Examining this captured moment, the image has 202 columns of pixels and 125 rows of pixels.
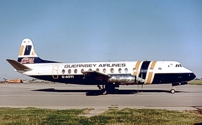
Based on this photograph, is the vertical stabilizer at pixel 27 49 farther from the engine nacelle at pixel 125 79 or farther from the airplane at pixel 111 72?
the engine nacelle at pixel 125 79

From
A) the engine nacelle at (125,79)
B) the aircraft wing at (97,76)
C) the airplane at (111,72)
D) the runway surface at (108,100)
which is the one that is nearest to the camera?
the runway surface at (108,100)

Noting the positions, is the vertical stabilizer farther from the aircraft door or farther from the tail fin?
the aircraft door

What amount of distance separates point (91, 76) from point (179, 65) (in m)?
9.85

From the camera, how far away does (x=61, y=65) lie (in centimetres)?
2870

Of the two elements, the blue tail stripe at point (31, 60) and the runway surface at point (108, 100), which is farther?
the blue tail stripe at point (31, 60)

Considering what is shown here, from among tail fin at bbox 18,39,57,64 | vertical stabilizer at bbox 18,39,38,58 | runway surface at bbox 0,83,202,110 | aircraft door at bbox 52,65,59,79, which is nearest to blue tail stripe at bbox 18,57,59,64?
tail fin at bbox 18,39,57,64

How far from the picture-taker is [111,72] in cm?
2617

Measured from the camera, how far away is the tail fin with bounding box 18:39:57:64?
30656 millimetres

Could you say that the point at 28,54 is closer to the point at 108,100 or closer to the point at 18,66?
the point at 18,66

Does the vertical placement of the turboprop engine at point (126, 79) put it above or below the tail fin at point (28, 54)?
→ below

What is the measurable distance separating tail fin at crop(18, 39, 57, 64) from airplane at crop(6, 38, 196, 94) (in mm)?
731

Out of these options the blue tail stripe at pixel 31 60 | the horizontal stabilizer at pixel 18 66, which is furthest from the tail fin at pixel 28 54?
the horizontal stabilizer at pixel 18 66

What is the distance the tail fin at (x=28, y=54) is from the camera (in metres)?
30.7

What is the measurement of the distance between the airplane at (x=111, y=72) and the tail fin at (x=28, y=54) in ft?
2.40
